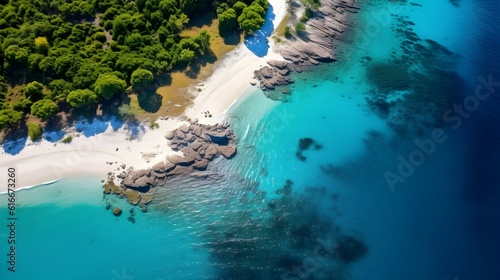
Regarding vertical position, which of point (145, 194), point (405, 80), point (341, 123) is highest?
point (405, 80)

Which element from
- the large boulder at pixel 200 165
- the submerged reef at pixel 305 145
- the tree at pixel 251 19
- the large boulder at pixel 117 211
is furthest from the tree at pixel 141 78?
the submerged reef at pixel 305 145

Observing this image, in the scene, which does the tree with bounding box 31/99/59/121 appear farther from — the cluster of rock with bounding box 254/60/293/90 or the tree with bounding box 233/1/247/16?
the tree with bounding box 233/1/247/16

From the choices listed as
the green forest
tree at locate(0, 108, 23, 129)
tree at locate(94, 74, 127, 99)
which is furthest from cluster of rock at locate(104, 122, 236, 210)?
tree at locate(0, 108, 23, 129)

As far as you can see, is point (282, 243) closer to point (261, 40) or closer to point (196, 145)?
point (196, 145)

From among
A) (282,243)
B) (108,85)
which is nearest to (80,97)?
(108,85)

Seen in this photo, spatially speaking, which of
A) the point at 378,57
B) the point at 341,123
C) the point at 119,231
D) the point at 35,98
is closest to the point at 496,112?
the point at 378,57

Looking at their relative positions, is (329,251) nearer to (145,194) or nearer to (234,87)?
(145,194)
